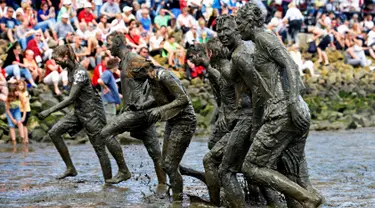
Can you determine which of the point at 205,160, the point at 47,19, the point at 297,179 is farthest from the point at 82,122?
the point at 47,19

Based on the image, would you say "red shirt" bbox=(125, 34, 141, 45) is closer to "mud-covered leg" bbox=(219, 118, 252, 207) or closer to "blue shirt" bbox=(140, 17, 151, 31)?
"blue shirt" bbox=(140, 17, 151, 31)

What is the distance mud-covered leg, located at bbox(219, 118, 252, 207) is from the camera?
Result: 11.0 metres

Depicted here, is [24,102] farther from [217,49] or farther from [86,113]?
[217,49]

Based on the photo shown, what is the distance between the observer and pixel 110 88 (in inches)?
891

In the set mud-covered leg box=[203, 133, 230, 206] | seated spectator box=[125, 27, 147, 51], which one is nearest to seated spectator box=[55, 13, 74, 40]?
seated spectator box=[125, 27, 147, 51]

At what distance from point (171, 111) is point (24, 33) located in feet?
43.5

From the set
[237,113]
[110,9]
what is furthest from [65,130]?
[110,9]

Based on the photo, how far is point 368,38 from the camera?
118ft

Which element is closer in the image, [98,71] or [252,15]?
[252,15]

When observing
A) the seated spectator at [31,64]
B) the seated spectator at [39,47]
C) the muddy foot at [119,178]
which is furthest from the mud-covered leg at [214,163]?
the seated spectator at [39,47]

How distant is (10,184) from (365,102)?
18305 mm

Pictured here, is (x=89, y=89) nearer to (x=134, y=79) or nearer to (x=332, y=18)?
(x=134, y=79)

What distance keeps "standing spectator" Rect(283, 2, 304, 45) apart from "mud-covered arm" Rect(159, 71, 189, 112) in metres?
20.9

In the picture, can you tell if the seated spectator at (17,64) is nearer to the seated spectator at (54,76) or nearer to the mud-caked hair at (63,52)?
the seated spectator at (54,76)
